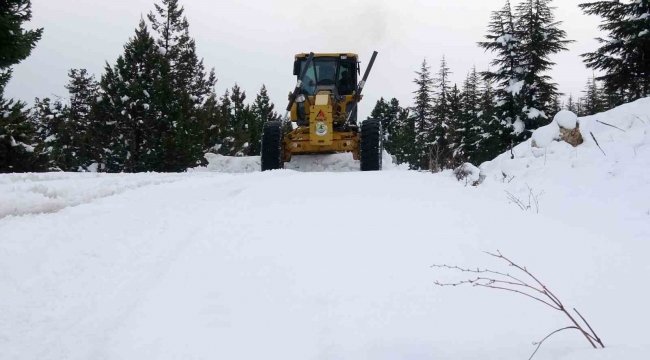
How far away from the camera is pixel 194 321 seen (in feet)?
5.90

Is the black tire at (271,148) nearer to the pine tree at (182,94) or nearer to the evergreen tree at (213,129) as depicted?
the pine tree at (182,94)

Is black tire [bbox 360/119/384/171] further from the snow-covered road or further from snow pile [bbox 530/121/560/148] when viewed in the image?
the snow-covered road

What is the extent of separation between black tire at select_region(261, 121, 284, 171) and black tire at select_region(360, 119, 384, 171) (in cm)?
211

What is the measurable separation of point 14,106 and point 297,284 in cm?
1476

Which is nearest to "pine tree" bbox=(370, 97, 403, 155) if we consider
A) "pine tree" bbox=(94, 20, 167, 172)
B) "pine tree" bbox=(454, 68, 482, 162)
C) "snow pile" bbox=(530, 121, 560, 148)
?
"pine tree" bbox=(454, 68, 482, 162)

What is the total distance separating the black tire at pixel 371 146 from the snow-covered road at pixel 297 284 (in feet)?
21.8

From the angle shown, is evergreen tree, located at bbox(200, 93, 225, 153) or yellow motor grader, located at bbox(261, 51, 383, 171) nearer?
yellow motor grader, located at bbox(261, 51, 383, 171)

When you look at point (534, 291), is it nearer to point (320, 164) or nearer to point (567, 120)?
point (567, 120)

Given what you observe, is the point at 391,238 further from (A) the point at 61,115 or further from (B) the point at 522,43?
(A) the point at 61,115

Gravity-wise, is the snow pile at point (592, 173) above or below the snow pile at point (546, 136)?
below

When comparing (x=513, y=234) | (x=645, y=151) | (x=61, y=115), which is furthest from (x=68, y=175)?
(x=61, y=115)

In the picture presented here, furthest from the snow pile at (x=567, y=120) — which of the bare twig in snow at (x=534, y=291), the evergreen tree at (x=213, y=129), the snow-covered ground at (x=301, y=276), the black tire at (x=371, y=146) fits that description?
the evergreen tree at (x=213, y=129)

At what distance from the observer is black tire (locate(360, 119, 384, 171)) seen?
34.0 ft

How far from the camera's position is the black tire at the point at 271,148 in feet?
35.0
